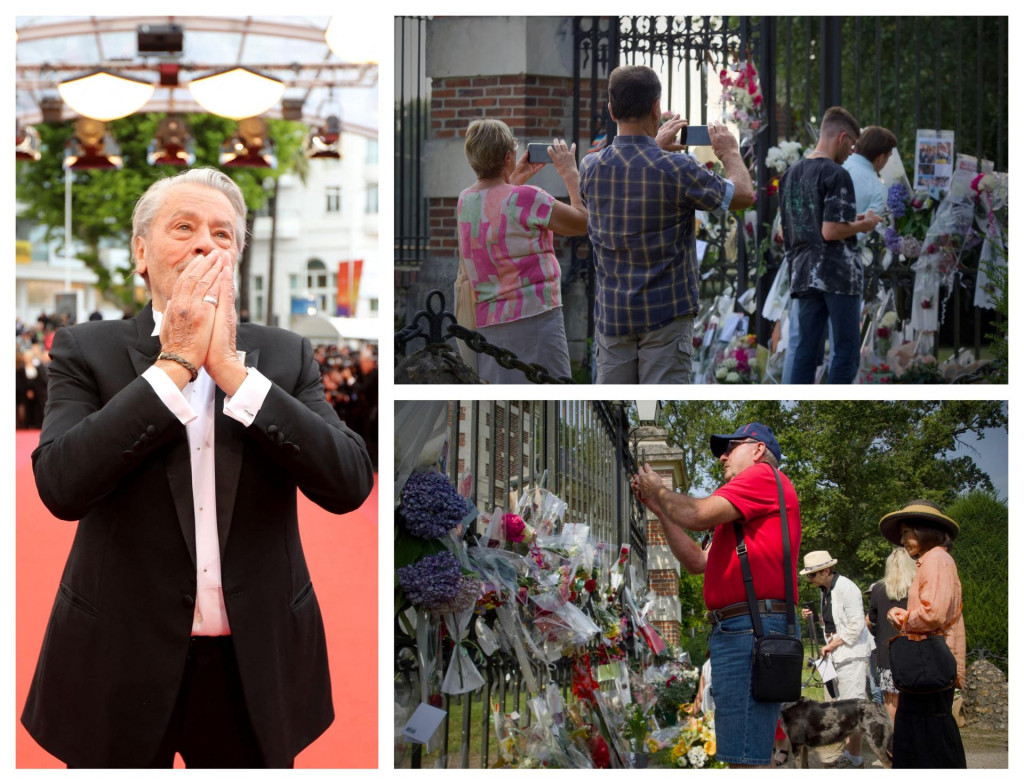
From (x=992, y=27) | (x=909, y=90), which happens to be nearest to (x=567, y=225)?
(x=992, y=27)

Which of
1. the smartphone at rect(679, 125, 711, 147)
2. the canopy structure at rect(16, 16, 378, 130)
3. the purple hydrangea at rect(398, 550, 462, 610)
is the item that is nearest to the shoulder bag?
the purple hydrangea at rect(398, 550, 462, 610)

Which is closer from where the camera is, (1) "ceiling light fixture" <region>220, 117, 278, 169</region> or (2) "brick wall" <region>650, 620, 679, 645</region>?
(2) "brick wall" <region>650, 620, 679, 645</region>

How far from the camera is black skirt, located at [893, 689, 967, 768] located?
10.2 ft

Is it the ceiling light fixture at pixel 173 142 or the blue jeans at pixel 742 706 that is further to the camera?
the ceiling light fixture at pixel 173 142

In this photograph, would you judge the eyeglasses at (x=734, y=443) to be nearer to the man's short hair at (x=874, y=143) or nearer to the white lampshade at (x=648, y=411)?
the white lampshade at (x=648, y=411)

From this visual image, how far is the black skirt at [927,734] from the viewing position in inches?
122

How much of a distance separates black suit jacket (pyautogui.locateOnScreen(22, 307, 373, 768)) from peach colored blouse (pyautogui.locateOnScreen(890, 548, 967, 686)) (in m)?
1.74

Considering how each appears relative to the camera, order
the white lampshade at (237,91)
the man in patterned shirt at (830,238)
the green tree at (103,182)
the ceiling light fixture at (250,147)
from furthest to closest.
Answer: the green tree at (103,182)
the ceiling light fixture at (250,147)
the white lampshade at (237,91)
the man in patterned shirt at (830,238)

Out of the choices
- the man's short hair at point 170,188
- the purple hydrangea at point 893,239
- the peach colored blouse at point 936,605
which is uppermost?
the purple hydrangea at point 893,239

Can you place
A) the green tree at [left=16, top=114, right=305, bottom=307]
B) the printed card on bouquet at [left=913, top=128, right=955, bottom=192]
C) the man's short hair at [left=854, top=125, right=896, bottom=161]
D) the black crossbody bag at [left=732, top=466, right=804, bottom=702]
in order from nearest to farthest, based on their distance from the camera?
1. the black crossbody bag at [left=732, top=466, right=804, bottom=702]
2. the man's short hair at [left=854, top=125, right=896, bottom=161]
3. the printed card on bouquet at [left=913, top=128, right=955, bottom=192]
4. the green tree at [left=16, top=114, right=305, bottom=307]

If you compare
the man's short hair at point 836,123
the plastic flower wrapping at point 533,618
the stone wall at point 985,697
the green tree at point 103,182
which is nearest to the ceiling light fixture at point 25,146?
the man's short hair at point 836,123

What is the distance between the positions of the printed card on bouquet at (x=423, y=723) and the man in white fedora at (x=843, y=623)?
41.9 inches

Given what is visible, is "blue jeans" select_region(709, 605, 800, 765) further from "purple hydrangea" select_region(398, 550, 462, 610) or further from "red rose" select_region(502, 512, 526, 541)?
"purple hydrangea" select_region(398, 550, 462, 610)
